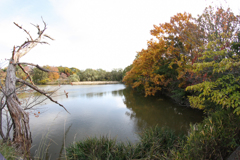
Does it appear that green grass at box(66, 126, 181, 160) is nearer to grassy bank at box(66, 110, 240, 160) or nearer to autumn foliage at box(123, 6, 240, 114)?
grassy bank at box(66, 110, 240, 160)

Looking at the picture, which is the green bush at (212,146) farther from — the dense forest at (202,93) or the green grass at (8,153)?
the green grass at (8,153)

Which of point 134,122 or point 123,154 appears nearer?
point 123,154

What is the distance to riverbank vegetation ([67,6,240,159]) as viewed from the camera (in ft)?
7.99

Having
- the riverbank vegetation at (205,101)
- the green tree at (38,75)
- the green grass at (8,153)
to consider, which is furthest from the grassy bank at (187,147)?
the green tree at (38,75)

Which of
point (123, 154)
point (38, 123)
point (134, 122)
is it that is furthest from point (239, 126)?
point (38, 123)

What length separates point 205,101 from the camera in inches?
200

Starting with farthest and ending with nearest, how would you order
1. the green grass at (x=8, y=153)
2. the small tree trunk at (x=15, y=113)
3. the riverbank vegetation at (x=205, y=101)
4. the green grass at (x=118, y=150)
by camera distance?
the small tree trunk at (x=15, y=113) → the green grass at (x=118, y=150) → the riverbank vegetation at (x=205, y=101) → the green grass at (x=8, y=153)

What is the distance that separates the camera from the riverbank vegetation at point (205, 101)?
7.99ft

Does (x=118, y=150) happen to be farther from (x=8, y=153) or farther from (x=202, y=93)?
(x=202, y=93)

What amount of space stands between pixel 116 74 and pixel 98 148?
1908 inches

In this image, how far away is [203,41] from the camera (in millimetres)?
5562

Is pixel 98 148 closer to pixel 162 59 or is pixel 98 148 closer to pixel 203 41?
pixel 203 41

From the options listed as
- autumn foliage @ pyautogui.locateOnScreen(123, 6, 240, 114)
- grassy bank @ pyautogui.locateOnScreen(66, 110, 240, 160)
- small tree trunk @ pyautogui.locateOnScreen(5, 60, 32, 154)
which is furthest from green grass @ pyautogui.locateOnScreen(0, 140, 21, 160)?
autumn foliage @ pyautogui.locateOnScreen(123, 6, 240, 114)

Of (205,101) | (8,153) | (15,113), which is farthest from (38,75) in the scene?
(205,101)
